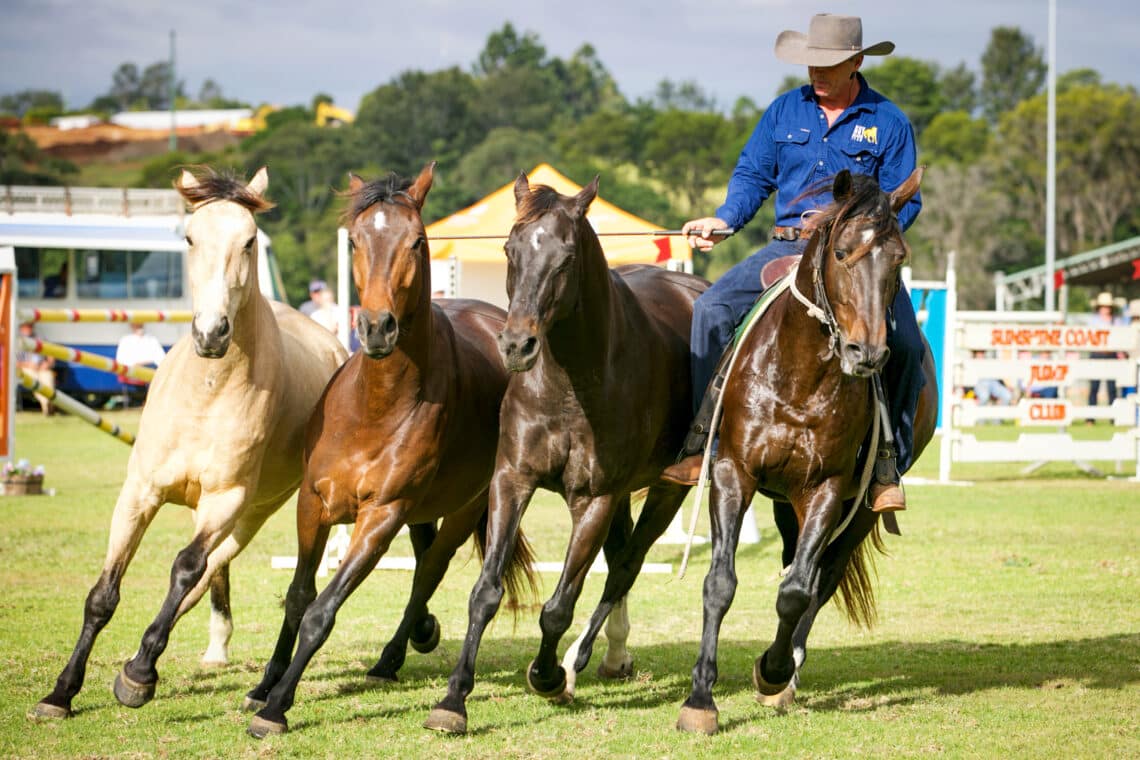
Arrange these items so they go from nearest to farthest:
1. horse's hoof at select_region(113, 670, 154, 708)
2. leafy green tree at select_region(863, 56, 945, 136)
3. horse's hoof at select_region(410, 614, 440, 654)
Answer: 1. horse's hoof at select_region(113, 670, 154, 708)
2. horse's hoof at select_region(410, 614, 440, 654)
3. leafy green tree at select_region(863, 56, 945, 136)

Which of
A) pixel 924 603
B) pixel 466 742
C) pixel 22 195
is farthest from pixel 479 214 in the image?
pixel 22 195

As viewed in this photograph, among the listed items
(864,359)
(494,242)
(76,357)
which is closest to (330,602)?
(864,359)

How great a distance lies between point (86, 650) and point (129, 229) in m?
28.4

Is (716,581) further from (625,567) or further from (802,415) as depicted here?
(625,567)

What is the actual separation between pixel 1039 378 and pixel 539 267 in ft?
46.9

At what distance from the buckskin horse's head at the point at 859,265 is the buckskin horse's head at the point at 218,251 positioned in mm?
2754

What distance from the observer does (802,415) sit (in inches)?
247

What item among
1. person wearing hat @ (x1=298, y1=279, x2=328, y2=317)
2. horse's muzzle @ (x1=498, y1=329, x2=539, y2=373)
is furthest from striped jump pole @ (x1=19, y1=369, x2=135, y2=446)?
horse's muzzle @ (x1=498, y1=329, x2=539, y2=373)

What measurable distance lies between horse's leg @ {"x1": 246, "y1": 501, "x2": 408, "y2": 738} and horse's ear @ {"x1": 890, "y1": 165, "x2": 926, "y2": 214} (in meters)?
2.75

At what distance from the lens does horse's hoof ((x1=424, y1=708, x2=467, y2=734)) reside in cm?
595

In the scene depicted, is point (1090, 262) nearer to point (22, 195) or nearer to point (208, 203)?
point (22, 195)

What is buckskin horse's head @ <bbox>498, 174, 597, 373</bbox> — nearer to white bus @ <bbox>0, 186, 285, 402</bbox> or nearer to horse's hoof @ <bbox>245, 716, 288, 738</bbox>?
horse's hoof @ <bbox>245, 716, 288, 738</bbox>

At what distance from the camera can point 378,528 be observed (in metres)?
6.20

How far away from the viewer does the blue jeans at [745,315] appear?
685 cm
